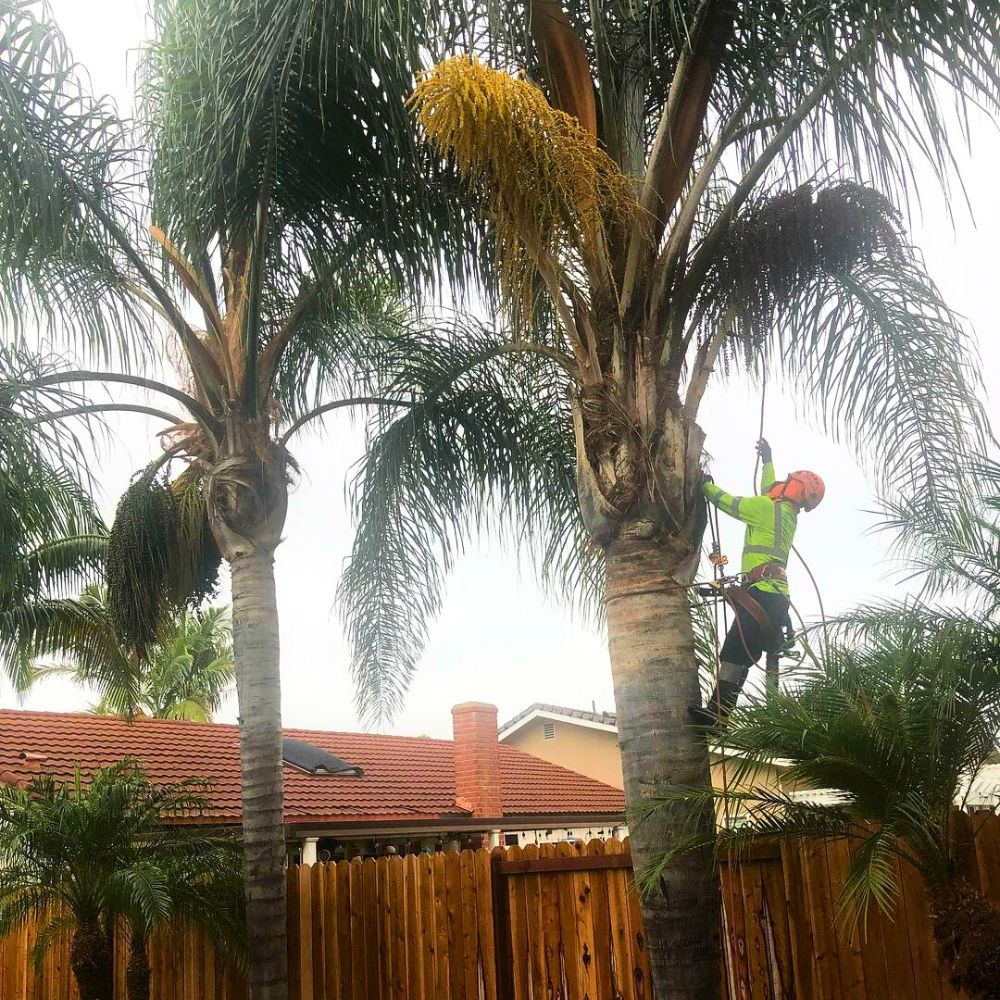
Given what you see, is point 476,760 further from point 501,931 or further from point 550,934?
point 550,934

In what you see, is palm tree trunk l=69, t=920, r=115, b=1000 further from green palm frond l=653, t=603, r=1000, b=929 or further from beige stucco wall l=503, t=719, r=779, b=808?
beige stucco wall l=503, t=719, r=779, b=808

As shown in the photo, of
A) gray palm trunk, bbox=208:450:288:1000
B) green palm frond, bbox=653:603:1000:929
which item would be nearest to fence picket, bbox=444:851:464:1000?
gray palm trunk, bbox=208:450:288:1000

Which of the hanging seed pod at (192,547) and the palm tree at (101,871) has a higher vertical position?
the hanging seed pod at (192,547)

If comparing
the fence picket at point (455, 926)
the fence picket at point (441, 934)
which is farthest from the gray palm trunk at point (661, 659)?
the fence picket at point (441, 934)

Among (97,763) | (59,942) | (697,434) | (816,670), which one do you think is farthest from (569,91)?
(97,763)

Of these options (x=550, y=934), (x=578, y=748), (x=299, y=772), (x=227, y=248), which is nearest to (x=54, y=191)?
(x=227, y=248)

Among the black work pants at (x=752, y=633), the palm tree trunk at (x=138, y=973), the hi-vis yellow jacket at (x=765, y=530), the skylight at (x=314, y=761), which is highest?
the skylight at (x=314, y=761)

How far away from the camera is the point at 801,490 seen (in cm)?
691

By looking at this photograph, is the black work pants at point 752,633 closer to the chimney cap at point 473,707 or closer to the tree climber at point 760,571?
the tree climber at point 760,571

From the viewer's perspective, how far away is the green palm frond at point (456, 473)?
10.2 meters

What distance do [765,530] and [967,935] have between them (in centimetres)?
274

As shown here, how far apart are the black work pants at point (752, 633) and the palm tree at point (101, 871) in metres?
4.80

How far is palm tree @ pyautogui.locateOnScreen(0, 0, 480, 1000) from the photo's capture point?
811 centimetres

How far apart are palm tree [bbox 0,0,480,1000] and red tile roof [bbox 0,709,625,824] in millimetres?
6515
